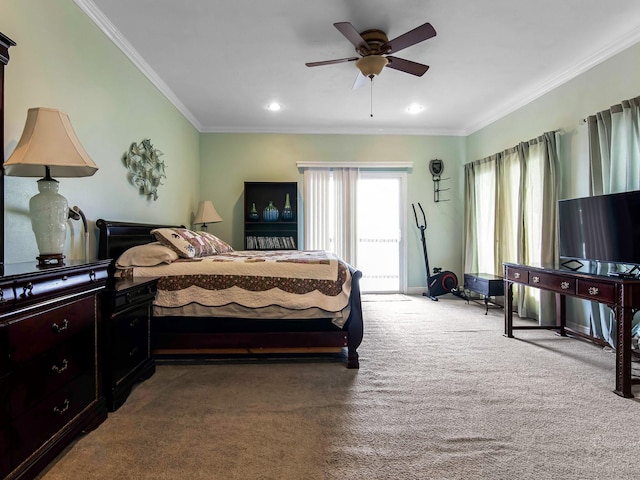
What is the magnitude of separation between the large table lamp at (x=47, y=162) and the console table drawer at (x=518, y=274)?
344cm

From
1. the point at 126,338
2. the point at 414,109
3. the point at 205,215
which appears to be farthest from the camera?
the point at 205,215

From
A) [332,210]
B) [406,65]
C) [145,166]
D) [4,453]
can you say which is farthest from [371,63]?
[4,453]

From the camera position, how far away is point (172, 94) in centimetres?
428

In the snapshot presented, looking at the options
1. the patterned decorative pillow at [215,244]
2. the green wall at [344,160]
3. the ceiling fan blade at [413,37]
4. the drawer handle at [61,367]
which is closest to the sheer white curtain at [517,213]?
the green wall at [344,160]

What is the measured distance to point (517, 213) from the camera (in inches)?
172

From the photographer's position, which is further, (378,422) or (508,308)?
(508,308)

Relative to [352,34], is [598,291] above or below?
below

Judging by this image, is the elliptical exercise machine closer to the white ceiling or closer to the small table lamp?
the white ceiling

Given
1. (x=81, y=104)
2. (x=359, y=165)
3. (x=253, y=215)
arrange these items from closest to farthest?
(x=81, y=104) < (x=253, y=215) < (x=359, y=165)

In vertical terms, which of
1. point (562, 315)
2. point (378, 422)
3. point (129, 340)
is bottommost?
point (378, 422)

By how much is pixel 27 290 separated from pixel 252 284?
1.48 meters

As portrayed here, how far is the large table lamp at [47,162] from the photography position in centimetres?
165

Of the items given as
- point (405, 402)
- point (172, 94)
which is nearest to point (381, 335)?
point (405, 402)

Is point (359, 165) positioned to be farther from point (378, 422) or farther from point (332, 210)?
point (378, 422)
